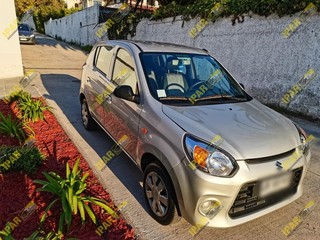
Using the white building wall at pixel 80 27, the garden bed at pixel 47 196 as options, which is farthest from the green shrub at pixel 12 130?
the white building wall at pixel 80 27

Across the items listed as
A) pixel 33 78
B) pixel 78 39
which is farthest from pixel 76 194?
pixel 78 39

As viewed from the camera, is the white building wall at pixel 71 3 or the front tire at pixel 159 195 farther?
the white building wall at pixel 71 3

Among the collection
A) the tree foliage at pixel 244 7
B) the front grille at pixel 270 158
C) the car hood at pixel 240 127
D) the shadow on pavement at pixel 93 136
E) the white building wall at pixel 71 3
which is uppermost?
the white building wall at pixel 71 3

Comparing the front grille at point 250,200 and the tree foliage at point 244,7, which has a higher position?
the tree foliage at point 244,7

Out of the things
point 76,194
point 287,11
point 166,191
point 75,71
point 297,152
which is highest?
point 287,11

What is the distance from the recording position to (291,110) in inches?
243

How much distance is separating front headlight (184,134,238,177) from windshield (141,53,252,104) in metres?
0.78

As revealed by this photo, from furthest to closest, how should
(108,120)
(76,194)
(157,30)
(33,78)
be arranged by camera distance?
1. (157,30)
2. (33,78)
3. (108,120)
4. (76,194)

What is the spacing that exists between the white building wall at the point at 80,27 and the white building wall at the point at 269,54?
1275cm

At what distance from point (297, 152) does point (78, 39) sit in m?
22.7

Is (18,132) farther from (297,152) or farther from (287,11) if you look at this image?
(287,11)

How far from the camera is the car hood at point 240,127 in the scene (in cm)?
212

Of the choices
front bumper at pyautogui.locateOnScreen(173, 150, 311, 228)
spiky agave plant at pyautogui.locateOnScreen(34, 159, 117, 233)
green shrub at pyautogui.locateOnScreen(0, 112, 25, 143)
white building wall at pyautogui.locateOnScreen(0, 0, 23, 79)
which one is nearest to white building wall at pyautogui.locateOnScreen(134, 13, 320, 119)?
front bumper at pyautogui.locateOnScreen(173, 150, 311, 228)

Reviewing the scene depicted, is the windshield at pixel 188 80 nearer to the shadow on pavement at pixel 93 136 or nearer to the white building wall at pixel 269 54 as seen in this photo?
the shadow on pavement at pixel 93 136
